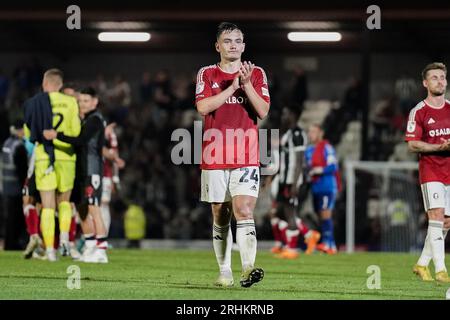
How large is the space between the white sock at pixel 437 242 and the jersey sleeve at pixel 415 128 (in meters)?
0.91

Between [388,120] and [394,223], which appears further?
[388,120]

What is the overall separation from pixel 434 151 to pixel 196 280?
2827 millimetres

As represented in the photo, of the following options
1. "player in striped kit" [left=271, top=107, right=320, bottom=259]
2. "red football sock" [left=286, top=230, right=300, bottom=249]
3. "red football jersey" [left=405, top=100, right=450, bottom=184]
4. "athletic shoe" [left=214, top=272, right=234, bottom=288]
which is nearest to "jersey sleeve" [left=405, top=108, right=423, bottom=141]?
"red football jersey" [left=405, top=100, right=450, bottom=184]

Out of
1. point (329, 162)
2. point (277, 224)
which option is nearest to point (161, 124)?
point (329, 162)

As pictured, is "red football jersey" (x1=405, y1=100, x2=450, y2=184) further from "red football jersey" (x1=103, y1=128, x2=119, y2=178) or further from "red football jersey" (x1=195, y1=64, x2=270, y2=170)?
"red football jersey" (x1=103, y1=128, x2=119, y2=178)

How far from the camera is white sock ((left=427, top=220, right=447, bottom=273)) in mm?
12172

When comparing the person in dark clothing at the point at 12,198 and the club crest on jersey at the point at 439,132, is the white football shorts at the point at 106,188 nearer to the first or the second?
the person in dark clothing at the point at 12,198

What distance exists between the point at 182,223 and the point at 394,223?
5.08 metres

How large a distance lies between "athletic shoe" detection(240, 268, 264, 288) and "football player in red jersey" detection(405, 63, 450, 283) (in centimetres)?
292

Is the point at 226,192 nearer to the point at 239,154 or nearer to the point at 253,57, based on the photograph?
the point at 239,154

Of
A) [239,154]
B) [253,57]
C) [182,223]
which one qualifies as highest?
[253,57]
